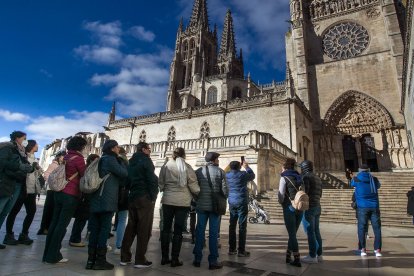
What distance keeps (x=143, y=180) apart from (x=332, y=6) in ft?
103

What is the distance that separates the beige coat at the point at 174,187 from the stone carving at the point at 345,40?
26.6 meters

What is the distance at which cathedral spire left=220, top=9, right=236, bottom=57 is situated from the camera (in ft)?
190

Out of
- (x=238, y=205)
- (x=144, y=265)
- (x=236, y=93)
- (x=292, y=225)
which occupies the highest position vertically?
(x=236, y=93)

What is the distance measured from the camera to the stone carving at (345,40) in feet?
81.8

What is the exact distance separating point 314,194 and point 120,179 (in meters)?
3.21

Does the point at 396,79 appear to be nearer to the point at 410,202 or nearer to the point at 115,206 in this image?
the point at 410,202

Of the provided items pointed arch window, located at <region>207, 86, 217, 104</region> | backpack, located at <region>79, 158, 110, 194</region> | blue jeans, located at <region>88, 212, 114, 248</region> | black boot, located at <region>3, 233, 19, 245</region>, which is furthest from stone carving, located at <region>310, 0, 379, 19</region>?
black boot, located at <region>3, 233, 19, 245</region>

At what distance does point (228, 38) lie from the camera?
59.3 m

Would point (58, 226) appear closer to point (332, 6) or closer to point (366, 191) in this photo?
point (366, 191)

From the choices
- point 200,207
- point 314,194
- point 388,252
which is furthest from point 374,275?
point 200,207

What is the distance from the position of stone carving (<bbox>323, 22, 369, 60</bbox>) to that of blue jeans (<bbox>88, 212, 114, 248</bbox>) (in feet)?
90.7

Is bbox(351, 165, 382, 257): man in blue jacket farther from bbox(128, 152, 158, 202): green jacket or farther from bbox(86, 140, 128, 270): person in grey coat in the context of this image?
bbox(86, 140, 128, 270): person in grey coat

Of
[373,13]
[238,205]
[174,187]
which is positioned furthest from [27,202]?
[373,13]

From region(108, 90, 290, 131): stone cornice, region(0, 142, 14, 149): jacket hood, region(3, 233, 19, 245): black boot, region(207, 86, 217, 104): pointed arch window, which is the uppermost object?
region(207, 86, 217, 104): pointed arch window
